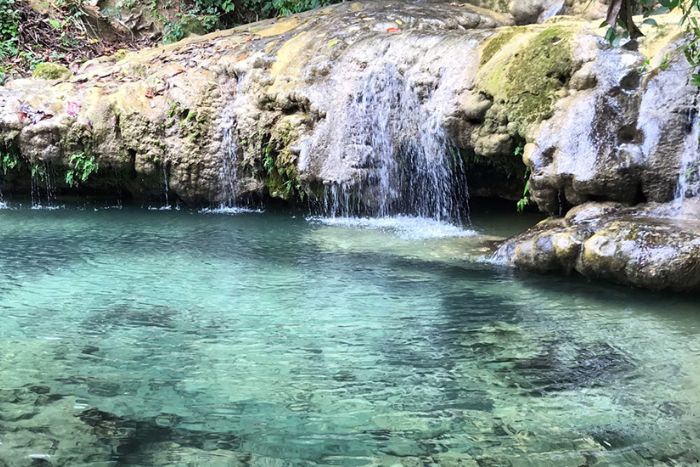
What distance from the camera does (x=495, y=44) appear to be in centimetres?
885

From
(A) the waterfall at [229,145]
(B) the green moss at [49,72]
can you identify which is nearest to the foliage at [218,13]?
(B) the green moss at [49,72]

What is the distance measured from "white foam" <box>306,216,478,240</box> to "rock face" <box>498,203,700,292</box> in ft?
4.89

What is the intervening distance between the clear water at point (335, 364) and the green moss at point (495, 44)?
2.85m

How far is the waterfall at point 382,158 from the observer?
31.9 feet

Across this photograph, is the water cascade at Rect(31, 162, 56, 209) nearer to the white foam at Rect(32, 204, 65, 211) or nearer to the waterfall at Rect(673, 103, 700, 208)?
the white foam at Rect(32, 204, 65, 211)

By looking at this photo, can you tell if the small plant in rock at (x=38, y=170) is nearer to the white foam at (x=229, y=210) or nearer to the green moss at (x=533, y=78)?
the white foam at (x=229, y=210)

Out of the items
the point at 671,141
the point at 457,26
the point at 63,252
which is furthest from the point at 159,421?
the point at 457,26

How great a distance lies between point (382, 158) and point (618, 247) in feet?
14.5

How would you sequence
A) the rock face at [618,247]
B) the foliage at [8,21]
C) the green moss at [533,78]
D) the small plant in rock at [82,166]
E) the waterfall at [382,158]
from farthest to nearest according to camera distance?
the foliage at [8,21], the small plant in rock at [82,166], the waterfall at [382,158], the green moss at [533,78], the rock face at [618,247]

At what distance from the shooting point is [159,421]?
3.59 m

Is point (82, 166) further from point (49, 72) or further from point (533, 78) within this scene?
point (533, 78)

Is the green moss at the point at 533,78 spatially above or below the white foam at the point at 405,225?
above

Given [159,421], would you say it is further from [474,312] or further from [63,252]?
[63,252]

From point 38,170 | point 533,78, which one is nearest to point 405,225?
point 533,78
